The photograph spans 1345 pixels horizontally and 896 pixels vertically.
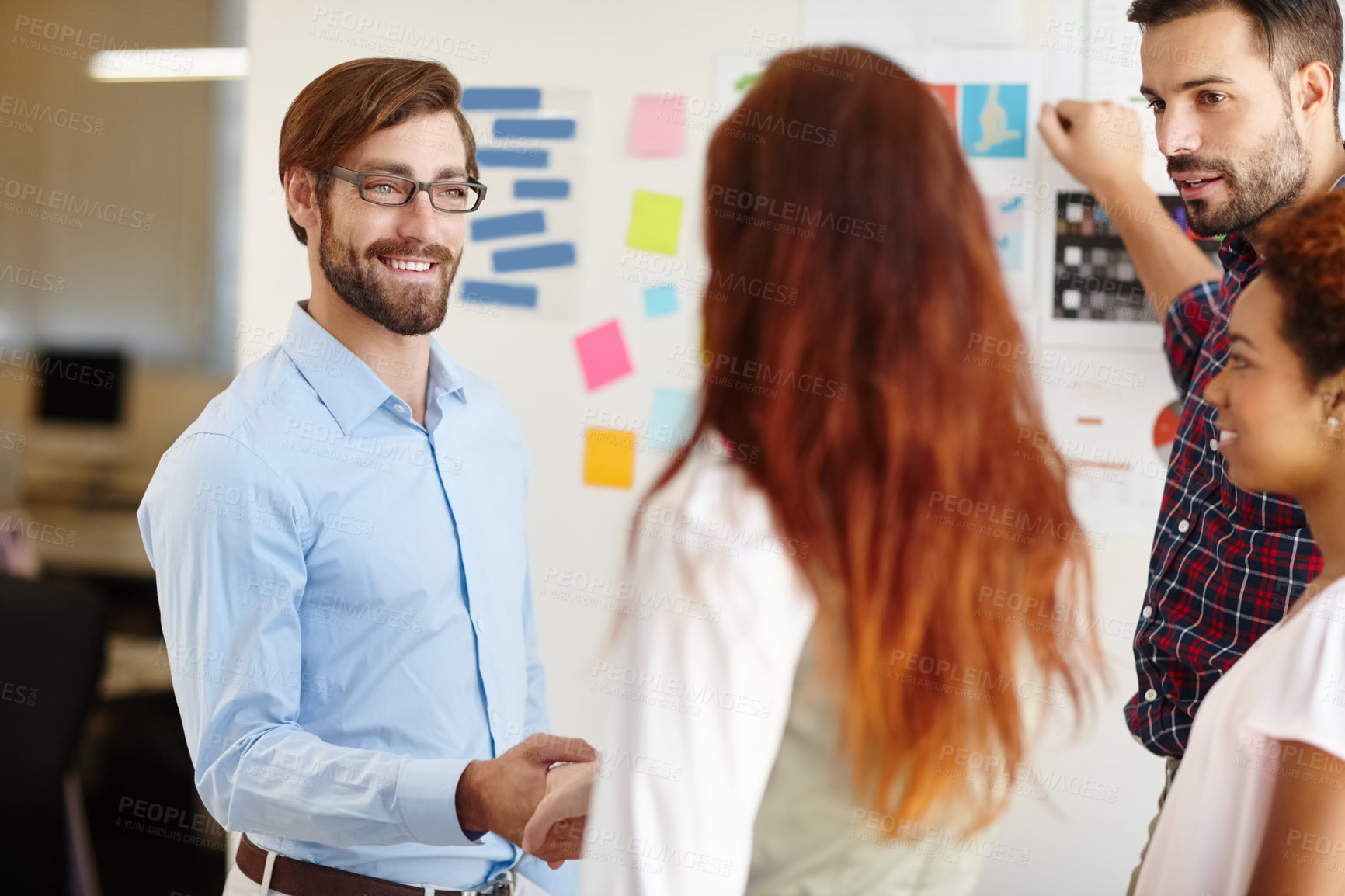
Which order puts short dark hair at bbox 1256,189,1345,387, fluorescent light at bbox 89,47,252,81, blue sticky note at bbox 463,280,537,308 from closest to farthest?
short dark hair at bbox 1256,189,1345,387 → blue sticky note at bbox 463,280,537,308 → fluorescent light at bbox 89,47,252,81

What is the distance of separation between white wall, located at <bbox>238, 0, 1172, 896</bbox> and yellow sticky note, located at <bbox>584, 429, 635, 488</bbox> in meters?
0.02

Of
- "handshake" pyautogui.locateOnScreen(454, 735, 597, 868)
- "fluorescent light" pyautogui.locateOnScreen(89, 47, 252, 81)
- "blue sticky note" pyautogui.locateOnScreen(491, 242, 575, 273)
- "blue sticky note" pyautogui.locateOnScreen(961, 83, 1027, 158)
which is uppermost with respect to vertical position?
"fluorescent light" pyautogui.locateOnScreen(89, 47, 252, 81)

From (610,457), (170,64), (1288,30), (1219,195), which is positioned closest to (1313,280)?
(1219,195)

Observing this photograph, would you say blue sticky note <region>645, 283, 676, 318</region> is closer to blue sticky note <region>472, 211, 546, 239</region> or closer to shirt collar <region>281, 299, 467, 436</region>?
blue sticky note <region>472, 211, 546, 239</region>

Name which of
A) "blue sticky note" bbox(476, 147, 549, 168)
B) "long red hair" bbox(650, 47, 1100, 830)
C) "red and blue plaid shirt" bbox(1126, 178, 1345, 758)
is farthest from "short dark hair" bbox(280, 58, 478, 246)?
"red and blue plaid shirt" bbox(1126, 178, 1345, 758)

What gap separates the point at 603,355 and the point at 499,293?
0.83 feet

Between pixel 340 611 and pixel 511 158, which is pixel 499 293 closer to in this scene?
pixel 511 158

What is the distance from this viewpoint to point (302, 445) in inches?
57.1

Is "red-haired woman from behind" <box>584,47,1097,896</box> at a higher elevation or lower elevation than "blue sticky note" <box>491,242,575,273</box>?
lower

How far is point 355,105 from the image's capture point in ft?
5.05

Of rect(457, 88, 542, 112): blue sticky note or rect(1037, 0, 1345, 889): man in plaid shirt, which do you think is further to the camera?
rect(457, 88, 542, 112): blue sticky note

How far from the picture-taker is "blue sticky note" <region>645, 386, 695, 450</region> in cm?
196

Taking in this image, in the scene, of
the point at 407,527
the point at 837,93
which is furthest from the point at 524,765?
the point at 837,93

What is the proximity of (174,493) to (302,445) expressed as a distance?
0.18 m
